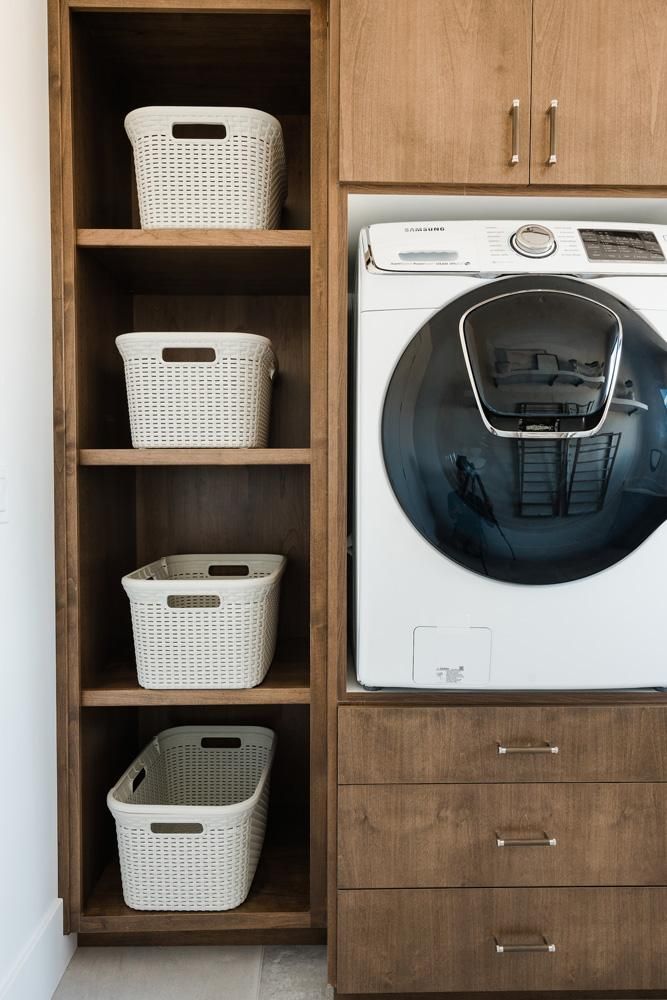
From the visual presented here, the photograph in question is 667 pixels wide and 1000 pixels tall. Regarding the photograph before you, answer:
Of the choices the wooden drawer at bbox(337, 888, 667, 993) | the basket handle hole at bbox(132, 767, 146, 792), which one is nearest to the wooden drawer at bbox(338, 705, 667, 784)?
the wooden drawer at bbox(337, 888, 667, 993)

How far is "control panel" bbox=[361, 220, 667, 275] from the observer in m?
1.31

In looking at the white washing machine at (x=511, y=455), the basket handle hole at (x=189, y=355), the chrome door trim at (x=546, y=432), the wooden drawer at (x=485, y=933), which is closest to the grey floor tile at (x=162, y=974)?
the wooden drawer at (x=485, y=933)

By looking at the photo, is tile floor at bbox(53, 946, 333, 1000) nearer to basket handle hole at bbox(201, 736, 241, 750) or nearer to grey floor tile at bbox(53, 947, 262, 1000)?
grey floor tile at bbox(53, 947, 262, 1000)

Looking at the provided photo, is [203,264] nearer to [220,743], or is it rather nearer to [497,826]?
[220,743]

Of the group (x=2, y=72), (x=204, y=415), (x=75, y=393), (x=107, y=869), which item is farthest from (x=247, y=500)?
(x=2, y=72)

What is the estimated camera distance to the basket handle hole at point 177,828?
4.98 ft

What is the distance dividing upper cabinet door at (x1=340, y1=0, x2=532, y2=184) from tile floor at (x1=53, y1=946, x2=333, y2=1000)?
1633 millimetres

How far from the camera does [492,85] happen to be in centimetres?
134

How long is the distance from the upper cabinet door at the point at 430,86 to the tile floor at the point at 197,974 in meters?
1.63

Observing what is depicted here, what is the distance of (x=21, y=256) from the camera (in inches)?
52.3

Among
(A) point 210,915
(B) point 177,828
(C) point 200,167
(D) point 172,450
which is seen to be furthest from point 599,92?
(A) point 210,915

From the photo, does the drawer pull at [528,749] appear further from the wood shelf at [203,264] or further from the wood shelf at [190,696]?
the wood shelf at [203,264]

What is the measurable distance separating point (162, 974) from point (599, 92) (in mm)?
2001

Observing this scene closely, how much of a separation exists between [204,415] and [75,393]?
0.28 metres
